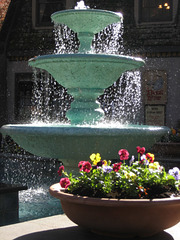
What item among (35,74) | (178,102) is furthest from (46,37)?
(178,102)

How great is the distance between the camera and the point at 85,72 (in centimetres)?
609

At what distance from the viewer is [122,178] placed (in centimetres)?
366

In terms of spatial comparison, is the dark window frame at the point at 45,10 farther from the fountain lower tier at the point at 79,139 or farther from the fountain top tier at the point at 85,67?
the fountain lower tier at the point at 79,139

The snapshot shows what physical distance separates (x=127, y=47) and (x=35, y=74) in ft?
11.2

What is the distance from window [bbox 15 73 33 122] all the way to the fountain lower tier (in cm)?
1250

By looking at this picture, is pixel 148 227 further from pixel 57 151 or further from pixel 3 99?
pixel 3 99

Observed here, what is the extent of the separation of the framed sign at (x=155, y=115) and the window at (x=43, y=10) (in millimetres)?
4724

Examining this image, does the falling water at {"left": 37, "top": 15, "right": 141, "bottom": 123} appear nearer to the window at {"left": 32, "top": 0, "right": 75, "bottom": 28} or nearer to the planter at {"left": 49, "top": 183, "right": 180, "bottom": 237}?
the window at {"left": 32, "top": 0, "right": 75, "bottom": 28}

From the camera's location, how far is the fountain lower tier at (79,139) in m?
5.27

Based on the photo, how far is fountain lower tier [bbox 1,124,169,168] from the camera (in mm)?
5270

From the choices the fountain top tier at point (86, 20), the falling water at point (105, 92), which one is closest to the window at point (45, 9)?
the falling water at point (105, 92)

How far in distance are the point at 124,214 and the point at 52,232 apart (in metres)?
0.83

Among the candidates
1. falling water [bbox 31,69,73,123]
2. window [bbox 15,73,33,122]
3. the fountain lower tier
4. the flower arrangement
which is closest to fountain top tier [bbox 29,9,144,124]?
the fountain lower tier

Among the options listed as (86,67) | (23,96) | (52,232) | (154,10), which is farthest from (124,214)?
(23,96)
